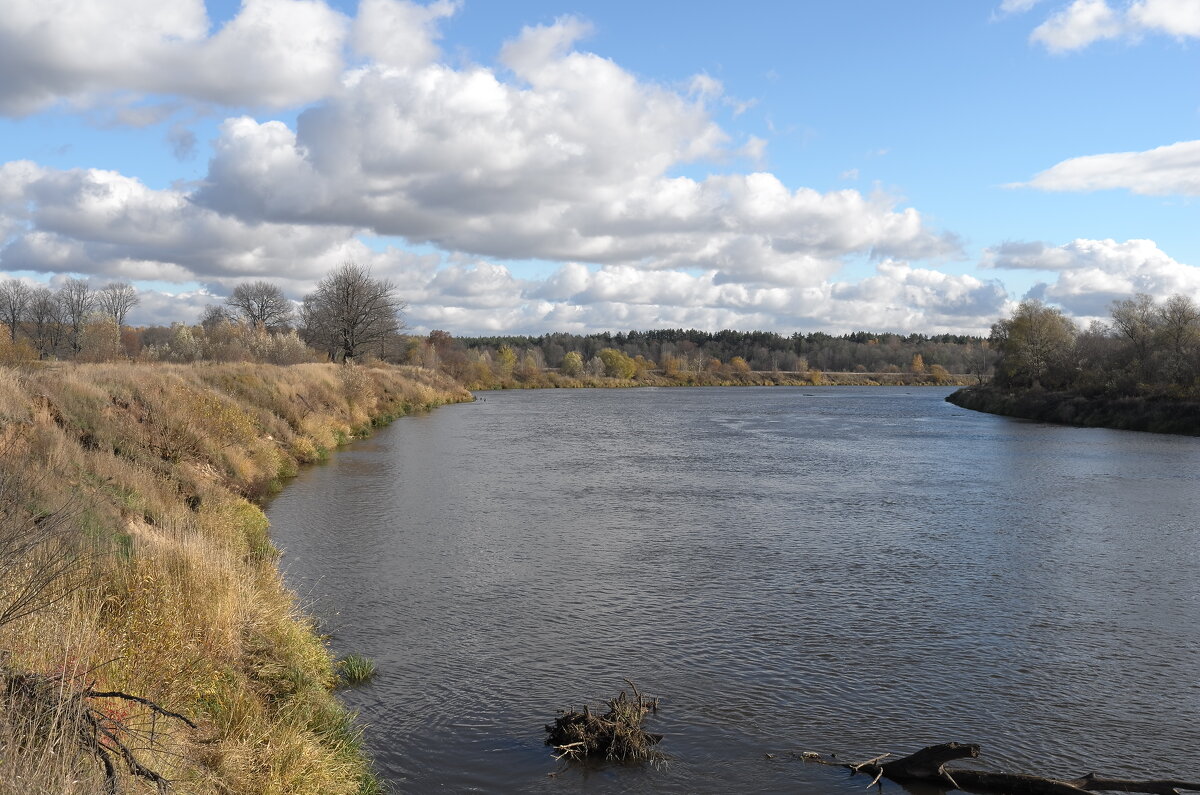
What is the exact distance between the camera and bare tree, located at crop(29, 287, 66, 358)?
285 ft

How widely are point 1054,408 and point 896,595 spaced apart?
49.3 metres

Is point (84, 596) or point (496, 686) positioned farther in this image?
point (496, 686)

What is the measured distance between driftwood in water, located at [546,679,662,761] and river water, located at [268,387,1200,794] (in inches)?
7.8

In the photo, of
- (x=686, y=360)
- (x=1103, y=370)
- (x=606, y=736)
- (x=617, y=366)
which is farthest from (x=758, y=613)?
(x=686, y=360)

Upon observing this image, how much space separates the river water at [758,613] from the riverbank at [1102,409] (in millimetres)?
21624

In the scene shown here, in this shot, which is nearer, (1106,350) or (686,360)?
(1106,350)

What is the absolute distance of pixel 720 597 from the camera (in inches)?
541

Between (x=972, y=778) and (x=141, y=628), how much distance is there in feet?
24.3

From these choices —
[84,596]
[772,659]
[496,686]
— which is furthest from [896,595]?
[84,596]

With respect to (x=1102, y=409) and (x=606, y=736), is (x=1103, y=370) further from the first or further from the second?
(x=606, y=736)

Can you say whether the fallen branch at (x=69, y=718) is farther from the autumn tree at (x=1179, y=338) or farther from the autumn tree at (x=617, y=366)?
the autumn tree at (x=617, y=366)

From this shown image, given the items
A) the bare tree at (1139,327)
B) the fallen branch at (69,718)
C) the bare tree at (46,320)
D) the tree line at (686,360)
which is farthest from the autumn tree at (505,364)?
the fallen branch at (69,718)

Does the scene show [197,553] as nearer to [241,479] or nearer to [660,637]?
[660,637]

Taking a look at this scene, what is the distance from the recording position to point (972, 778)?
7883 mm
